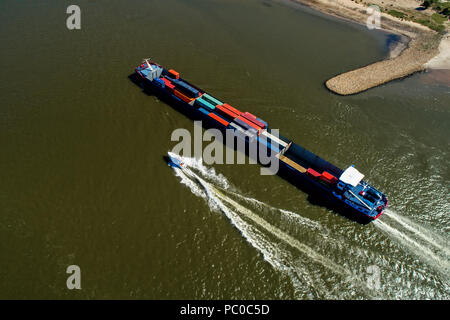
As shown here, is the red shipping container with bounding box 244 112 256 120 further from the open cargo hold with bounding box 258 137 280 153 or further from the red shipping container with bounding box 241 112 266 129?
the open cargo hold with bounding box 258 137 280 153

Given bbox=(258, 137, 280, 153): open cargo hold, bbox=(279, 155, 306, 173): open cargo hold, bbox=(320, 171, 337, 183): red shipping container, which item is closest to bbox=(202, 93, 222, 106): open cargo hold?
bbox=(258, 137, 280, 153): open cargo hold

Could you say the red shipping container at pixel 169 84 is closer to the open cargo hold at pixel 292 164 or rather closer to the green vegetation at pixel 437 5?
the open cargo hold at pixel 292 164

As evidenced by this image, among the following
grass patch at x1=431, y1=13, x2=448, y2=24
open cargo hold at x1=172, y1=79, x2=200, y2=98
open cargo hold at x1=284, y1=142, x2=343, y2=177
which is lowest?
open cargo hold at x1=284, y1=142, x2=343, y2=177

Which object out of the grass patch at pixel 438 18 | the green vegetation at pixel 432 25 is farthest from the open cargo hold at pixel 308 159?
the grass patch at pixel 438 18

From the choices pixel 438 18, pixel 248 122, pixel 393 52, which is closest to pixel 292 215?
pixel 248 122

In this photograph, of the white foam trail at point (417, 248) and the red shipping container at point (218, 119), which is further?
the red shipping container at point (218, 119)
